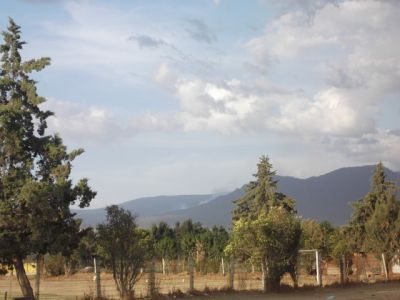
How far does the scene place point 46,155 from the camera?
20297 millimetres

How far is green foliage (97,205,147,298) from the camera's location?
68.3 ft

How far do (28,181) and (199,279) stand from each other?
24.9m

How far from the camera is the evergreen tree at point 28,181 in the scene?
18.7 m

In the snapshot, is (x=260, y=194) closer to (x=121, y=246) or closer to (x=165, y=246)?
(x=165, y=246)

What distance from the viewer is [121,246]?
68.3 feet

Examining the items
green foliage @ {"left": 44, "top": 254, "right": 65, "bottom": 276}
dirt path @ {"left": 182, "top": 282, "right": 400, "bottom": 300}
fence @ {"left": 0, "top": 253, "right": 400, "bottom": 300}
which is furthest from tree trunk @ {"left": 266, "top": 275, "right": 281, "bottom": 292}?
green foliage @ {"left": 44, "top": 254, "right": 65, "bottom": 276}

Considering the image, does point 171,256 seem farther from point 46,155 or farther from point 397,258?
point 46,155

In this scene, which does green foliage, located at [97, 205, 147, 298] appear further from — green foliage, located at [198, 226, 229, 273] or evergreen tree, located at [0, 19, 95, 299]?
green foliage, located at [198, 226, 229, 273]

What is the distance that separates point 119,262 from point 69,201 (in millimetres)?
2910

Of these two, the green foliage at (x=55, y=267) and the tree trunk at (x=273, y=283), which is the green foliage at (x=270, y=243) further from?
A: the green foliage at (x=55, y=267)

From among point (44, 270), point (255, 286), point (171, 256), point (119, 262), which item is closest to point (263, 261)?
point (255, 286)

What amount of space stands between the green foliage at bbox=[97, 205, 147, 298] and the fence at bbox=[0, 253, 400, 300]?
2.65 ft

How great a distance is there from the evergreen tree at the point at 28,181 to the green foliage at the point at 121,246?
1104mm

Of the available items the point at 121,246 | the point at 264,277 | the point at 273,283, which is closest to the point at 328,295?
the point at 273,283
